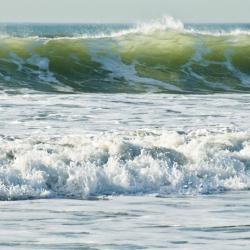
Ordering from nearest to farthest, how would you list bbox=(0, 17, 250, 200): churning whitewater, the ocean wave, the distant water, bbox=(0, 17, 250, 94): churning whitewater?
the distant water
the ocean wave
bbox=(0, 17, 250, 200): churning whitewater
bbox=(0, 17, 250, 94): churning whitewater

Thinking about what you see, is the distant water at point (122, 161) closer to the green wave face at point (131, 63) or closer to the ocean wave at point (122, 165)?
the ocean wave at point (122, 165)

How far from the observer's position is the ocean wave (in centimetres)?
1202

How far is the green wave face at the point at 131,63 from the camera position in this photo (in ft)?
89.0

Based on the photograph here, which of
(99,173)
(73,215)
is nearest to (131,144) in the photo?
(99,173)

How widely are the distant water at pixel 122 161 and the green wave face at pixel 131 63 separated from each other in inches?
5.6

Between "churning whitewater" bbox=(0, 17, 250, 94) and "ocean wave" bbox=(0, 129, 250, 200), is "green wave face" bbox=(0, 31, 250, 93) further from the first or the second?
"ocean wave" bbox=(0, 129, 250, 200)

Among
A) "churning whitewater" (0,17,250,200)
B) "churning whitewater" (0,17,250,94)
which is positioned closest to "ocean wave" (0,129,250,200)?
"churning whitewater" (0,17,250,200)

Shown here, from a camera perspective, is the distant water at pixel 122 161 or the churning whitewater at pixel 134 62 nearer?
the distant water at pixel 122 161

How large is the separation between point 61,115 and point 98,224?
9482mm

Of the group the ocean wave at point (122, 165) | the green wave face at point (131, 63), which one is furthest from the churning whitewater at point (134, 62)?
the ocean wave at point (122, 165)

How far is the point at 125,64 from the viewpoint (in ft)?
100.0

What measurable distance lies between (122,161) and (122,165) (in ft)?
1.11

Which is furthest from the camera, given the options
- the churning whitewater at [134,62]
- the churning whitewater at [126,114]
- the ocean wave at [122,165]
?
the churning whitewater at [134,62]

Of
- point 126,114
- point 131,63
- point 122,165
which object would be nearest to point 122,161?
point 122,165
